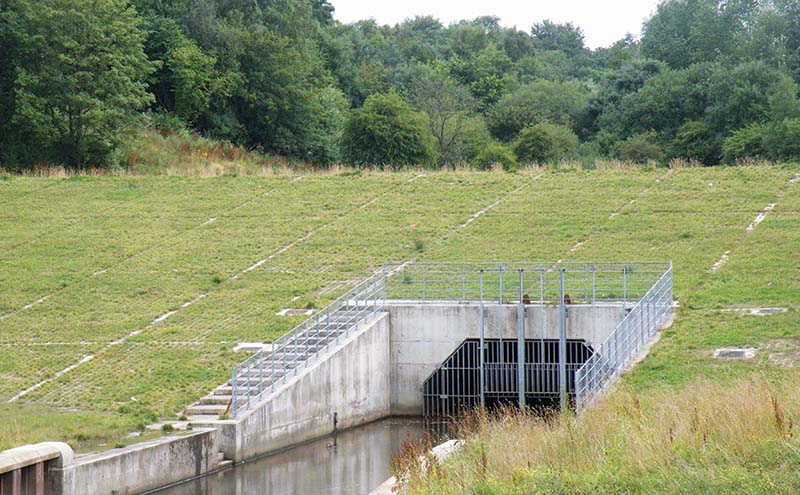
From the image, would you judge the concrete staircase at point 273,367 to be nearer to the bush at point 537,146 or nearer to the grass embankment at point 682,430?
the grass embankment at point 682,430

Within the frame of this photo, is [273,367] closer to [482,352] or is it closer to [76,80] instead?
[482,352]

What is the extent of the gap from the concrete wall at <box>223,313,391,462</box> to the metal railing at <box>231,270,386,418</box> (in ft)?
0.81

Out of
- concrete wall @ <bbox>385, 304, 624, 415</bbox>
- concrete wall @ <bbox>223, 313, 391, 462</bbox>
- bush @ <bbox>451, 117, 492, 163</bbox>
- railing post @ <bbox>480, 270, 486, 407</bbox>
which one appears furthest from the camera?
bush @ <bbox>451, 117, 492, 163</bbox>

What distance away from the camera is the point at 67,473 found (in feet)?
63.7

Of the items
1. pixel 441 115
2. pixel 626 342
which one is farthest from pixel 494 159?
pixel 626 342

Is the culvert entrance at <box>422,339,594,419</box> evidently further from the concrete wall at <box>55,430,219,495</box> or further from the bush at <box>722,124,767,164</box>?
the bush at <box>722,124,767,164</box>

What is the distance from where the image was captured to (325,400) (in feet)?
91.9

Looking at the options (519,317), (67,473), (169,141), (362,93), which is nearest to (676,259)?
(519,317)

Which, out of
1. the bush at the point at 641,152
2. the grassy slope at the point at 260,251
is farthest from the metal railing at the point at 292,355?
the bush at the point at 641,152

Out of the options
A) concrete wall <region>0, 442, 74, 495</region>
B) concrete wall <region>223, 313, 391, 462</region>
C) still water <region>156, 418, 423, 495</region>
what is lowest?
still water <region>156, 418, 423, 495</region>

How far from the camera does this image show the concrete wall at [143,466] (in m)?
19.8

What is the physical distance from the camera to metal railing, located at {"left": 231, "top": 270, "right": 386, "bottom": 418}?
2584 centimetres

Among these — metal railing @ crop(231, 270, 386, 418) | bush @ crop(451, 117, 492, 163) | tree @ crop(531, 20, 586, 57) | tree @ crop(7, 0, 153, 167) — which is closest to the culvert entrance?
metal railing @ crop(231, 270, 386, 418)

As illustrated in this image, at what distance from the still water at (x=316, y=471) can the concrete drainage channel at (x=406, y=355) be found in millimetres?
348
